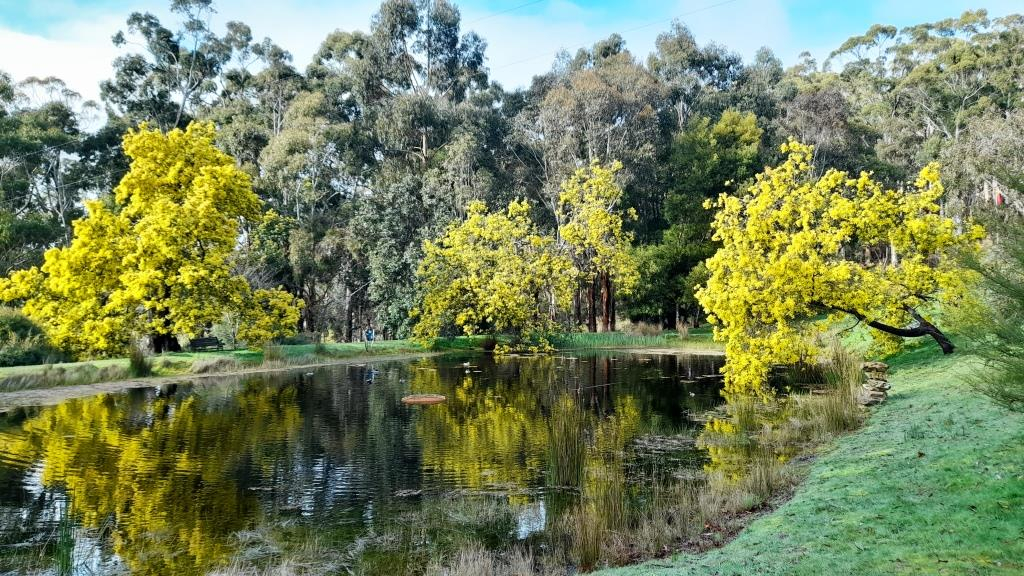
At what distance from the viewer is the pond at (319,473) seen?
7016mm

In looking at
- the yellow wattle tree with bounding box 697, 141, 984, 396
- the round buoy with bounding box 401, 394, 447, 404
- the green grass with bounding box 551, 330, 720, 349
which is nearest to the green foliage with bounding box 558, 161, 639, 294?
the green grass with bounding box 551, 330, 720, 349

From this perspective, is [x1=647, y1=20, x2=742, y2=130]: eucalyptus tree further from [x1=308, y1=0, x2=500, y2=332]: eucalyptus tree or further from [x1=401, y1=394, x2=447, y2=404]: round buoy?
[x1=401, y1=394, x2=447, y2=404]: round buoy

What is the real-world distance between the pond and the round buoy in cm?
33

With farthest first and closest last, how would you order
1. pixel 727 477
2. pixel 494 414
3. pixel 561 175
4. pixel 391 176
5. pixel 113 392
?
pixel 391 176
pixel 561 175
pixel 113 392
pixel 494 414
pixel 727 477

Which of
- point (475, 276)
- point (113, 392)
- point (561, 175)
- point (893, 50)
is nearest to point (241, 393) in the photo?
point (113, 392)

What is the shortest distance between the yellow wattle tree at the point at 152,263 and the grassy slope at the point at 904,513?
19408mm

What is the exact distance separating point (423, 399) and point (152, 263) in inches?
428

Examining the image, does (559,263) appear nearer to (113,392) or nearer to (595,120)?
(595,120)

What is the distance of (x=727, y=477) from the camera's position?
29.7 feet

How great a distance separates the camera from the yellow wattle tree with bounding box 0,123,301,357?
69.2ft

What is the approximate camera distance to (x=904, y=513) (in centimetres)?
596

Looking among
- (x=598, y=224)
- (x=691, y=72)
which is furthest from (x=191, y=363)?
(x=691, y=72)

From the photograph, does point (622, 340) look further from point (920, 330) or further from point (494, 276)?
point (920, 330)

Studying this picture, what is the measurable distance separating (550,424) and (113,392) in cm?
1286
